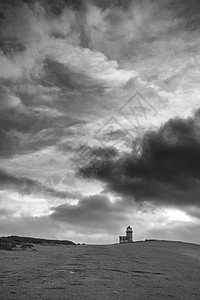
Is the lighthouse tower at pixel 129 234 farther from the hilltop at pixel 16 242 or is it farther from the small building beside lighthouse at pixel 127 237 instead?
the hilltop at pixel 16 242

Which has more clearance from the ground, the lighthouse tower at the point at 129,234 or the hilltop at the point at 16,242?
the lighthouse tower at the point at 129,234

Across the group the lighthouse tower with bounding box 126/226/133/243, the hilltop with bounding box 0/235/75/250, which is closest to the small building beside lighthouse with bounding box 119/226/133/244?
the lighthouse tower with bounding box 126/226/133/243

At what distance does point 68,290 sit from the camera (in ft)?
33.4

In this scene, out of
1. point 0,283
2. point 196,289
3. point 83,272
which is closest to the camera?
point 0,283

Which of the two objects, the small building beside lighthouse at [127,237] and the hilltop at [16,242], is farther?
the small building beside lighthouse at [127,237]

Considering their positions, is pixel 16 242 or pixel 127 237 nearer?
pixel 16 242

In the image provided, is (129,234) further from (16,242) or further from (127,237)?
(16,242)

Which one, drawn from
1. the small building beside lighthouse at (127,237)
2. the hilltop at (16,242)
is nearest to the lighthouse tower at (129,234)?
the small building beside lighthouse at (127,237)

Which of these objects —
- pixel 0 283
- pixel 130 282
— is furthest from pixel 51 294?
pixel 130 282

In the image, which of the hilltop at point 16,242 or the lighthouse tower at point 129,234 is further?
the lighthouse tower at point 129,234

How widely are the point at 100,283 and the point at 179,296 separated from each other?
111 inches

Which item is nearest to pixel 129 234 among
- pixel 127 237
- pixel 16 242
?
pixel 127 237

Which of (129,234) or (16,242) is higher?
(129,234)

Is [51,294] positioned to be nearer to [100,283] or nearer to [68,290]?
[68,290]
